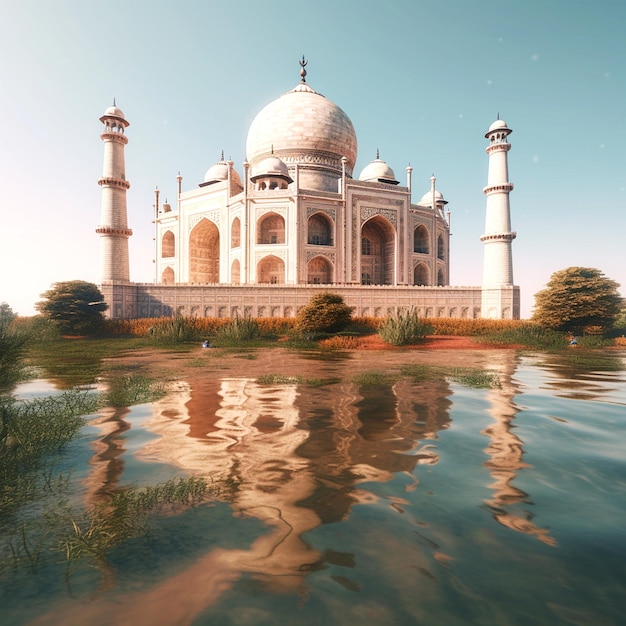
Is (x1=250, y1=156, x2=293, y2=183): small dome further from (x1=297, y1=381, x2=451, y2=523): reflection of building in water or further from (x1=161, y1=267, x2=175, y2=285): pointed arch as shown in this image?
(x1=297, y1=381, x2=451, y2=523): reflection of building in water

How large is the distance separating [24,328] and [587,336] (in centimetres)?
2478

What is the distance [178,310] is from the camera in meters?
22.5

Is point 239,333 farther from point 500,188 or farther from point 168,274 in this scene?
point 168,274

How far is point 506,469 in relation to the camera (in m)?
3.27

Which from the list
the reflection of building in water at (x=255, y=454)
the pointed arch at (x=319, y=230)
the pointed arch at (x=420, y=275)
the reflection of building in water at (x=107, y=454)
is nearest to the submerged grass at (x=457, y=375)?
the reflection of building in water at (x=255, y=454)

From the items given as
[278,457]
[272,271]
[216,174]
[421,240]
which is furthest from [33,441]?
[216,174]

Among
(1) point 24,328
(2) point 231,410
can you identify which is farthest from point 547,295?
(1) point 24,328

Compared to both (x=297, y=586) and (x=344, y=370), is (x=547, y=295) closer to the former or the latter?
(x=344, y=370)

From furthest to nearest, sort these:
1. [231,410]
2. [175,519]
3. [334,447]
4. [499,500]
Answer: [231,410]
[334,447]
[499,500]
[175,519]

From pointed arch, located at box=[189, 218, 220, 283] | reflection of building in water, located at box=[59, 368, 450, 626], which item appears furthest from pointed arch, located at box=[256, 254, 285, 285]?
reflection of building in water, located at box=[59, 368, 450, 626]

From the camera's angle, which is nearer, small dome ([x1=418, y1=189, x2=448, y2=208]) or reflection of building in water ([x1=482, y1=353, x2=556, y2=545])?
reflection of building in water ([x1=482, y1=353, x2=556, y2=545])

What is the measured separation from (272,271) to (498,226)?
14.9m

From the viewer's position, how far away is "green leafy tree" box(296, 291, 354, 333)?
57.1 feet

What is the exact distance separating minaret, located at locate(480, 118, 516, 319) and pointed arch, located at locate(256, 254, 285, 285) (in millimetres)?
13341
